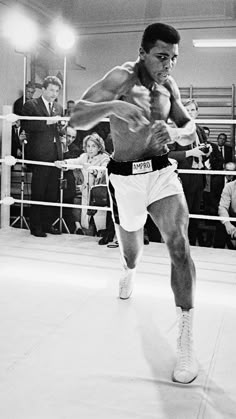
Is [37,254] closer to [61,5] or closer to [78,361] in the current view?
[78,361]

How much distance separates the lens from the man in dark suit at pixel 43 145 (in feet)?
10.9

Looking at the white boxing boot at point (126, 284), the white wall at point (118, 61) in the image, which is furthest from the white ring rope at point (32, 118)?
the white wall at point (118, 61)

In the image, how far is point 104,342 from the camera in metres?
1.50

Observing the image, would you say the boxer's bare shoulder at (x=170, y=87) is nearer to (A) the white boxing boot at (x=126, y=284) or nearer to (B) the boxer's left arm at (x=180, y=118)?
(B) the boxer's left arm at (x=180, y=118)

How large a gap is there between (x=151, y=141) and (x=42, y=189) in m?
1.95

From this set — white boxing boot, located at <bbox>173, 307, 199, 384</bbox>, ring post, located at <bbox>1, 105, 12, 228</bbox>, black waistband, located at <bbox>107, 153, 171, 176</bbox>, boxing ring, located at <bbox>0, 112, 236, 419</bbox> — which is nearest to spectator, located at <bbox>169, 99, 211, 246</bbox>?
boxing ring, located at <bbox>0, 112, 236, 419</bbox>

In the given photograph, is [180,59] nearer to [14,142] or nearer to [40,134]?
[14,142]

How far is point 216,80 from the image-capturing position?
6211 millimetres

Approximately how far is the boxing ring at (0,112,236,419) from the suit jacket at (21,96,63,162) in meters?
0.97

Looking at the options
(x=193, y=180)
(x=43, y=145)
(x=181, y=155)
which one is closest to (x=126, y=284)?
(x=181, y=155)

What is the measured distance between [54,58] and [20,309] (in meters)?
5.26

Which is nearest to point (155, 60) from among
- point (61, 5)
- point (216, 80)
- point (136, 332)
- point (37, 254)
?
point (136, 332)

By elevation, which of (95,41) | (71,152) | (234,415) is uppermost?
(95,41)

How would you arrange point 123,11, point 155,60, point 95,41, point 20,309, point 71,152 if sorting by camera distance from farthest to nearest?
point 95,41, point 123,11, point 71,152, point 20,309, point 155,60
